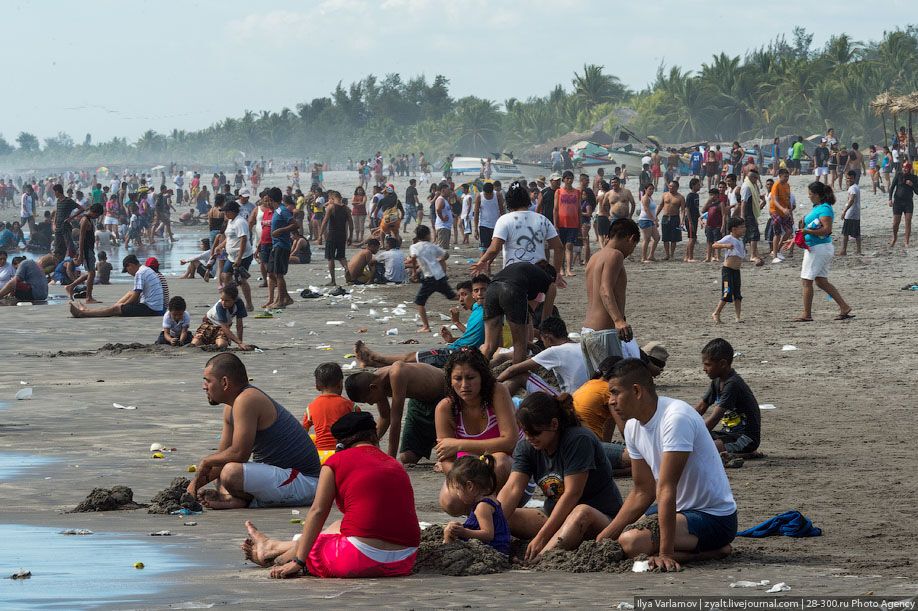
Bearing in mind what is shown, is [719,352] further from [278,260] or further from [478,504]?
[278,260]

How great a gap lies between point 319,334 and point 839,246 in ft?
45.8

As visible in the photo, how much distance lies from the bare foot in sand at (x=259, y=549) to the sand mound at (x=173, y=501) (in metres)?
1.42

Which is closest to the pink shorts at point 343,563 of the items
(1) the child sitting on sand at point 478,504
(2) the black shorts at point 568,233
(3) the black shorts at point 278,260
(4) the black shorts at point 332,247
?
(1) the child sitting on sand at point 478,504

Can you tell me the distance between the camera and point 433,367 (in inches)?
348

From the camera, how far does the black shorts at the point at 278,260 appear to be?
63.6 ft

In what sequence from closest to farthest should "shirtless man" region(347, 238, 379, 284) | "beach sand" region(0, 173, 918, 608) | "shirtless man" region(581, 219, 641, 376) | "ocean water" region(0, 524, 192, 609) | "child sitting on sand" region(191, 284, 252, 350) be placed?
"ocean water" region(0, 524, 192, 609) < "beach sand" region(0, 173, 918, 608) < "shirtless man" region(581, 219, 641, 376) < "child sitting on sand" region(191, 284, 252, 350) < "shirtless man" region(347, 238, 379, 284)

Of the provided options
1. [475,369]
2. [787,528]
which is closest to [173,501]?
[475,369]

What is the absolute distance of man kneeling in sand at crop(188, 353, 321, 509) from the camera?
7.48m

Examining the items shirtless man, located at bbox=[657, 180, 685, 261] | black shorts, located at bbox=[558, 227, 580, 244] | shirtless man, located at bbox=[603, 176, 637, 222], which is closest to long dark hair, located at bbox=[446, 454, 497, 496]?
black shorts, located at bbox=[558, 227, 580, 244]

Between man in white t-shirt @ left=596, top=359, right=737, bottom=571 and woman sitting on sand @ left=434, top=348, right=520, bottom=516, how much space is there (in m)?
1.31

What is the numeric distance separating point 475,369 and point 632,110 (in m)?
86.5

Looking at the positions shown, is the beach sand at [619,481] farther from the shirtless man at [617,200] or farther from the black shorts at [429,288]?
the shirtless man at [617,200]

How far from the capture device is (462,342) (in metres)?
10.9

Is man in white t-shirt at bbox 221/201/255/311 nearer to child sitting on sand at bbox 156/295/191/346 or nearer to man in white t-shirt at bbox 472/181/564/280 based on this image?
child sitting on sand at bbox 156/295/191/346
